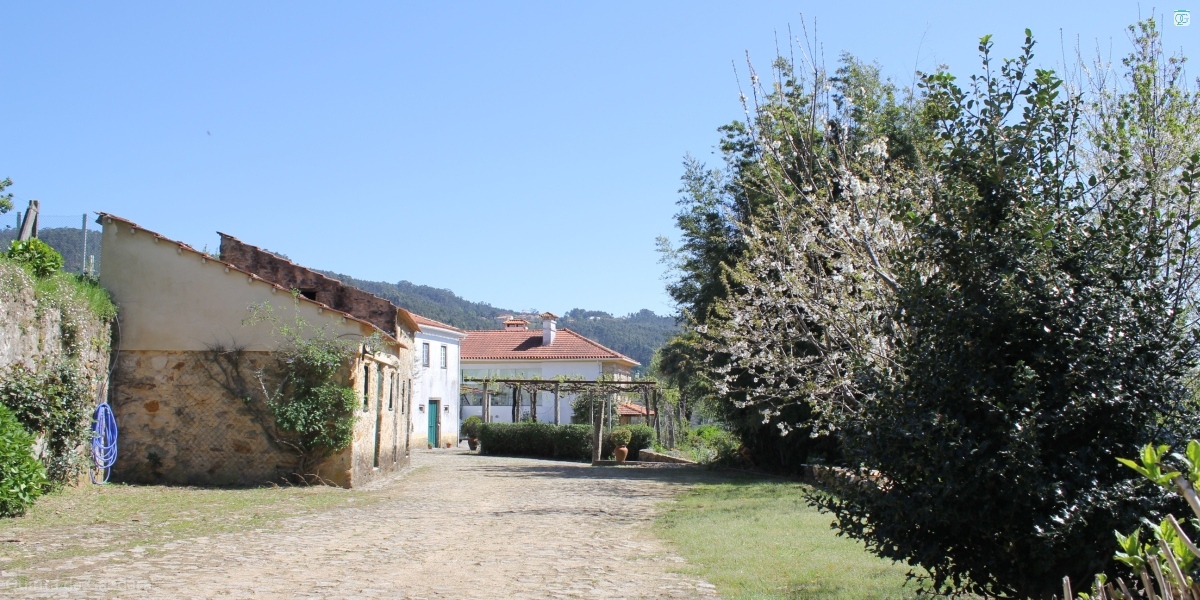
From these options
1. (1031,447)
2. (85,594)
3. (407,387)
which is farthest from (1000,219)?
(407,387)

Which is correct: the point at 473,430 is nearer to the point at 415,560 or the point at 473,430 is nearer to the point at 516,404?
the point at 516,404

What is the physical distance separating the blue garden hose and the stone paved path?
441cm

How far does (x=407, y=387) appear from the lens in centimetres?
2120

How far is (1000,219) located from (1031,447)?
46.4 inches

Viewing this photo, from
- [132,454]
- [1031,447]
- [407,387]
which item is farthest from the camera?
[407,387]

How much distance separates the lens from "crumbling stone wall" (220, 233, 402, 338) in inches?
725

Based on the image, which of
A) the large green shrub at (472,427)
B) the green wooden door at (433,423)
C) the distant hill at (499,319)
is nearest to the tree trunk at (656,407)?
the large green shrub at (472,427)

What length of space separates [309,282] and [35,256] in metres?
6.34

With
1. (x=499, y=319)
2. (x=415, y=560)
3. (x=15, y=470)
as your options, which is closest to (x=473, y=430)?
(x=15, y=470)

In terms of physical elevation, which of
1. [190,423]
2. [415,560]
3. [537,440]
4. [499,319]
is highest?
[499,319]

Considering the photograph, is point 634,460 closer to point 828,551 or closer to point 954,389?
point 828,551

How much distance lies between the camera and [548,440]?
28.4 m

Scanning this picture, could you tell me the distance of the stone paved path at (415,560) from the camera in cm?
662

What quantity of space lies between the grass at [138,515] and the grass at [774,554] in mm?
4908
